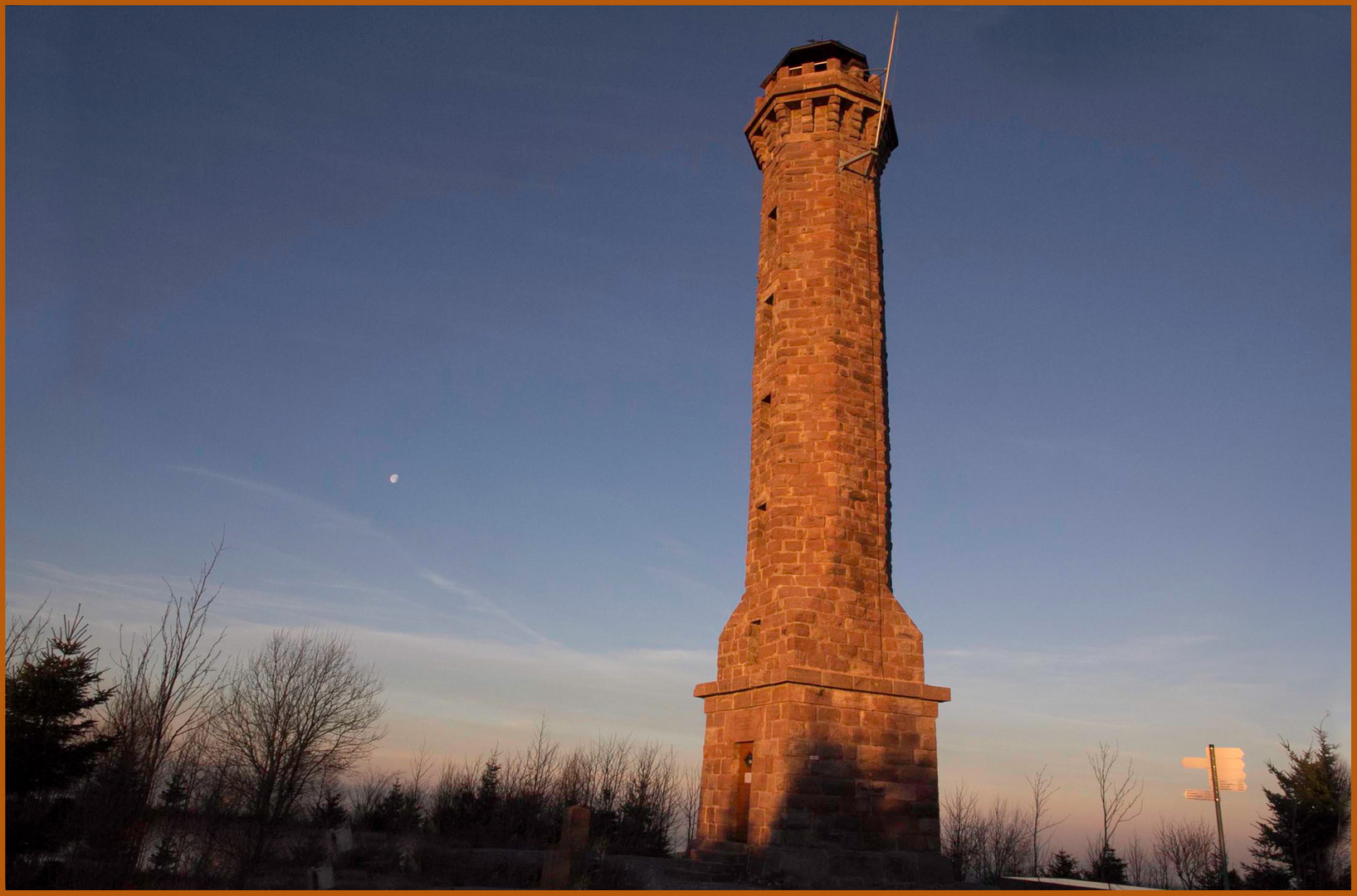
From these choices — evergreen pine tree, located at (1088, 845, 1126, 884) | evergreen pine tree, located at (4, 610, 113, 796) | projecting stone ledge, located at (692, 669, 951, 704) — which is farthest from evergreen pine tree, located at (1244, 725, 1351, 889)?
evergreen pine tree, located at (4, 610, 113, 796)

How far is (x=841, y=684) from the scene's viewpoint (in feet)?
59.1

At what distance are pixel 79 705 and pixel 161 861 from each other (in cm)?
956

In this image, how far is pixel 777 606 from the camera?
61.7 ft

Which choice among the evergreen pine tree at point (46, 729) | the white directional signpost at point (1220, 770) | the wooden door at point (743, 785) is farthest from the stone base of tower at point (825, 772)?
the evergreen pine tree at point (46, 729)

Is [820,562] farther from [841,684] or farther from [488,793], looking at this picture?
[488,793]

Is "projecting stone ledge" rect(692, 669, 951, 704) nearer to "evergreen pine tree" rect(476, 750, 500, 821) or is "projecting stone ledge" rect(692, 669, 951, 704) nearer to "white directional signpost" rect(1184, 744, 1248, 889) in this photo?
"white directional signpost" rect(1184, 744, 1248, 889)

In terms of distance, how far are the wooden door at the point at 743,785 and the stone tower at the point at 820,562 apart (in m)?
0.04

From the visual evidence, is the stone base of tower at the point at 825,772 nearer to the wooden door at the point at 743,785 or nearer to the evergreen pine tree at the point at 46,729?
the wooden door at the point at 743,785

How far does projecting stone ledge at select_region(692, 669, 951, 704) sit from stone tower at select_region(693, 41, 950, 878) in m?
0.04

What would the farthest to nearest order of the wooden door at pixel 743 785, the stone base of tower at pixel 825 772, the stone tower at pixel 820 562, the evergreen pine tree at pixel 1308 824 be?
the evergreen pine tree at pixel 1308 824 → the wooden door at pixel 743 785 → the stone tower at pixel 820 562 → the stone base of tower at pixel 825 772

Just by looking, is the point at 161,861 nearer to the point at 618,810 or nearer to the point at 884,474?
the point at 884,474

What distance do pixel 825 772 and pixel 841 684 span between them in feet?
5.56

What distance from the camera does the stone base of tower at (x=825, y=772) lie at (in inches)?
666

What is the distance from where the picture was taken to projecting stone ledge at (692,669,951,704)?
17641 millimetres
